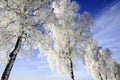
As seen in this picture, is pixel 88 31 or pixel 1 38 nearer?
pixel 1 38

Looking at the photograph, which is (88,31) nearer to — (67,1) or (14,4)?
(67,1)

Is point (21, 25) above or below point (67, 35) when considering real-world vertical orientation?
below

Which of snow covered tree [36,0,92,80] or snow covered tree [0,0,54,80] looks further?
snow covered tree [36,0,92,80]

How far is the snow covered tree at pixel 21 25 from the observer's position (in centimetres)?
1622

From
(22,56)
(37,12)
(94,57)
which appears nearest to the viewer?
(37,12)

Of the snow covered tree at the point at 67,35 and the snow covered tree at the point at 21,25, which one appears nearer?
the snow covered tree at the point at 21,25

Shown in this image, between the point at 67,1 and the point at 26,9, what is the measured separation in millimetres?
13394

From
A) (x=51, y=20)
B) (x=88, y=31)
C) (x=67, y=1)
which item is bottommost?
(x=51, y=20)

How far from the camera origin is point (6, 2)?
16203 millimetres

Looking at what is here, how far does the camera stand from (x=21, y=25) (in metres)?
16.3

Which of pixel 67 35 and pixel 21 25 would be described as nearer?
pixel 21 25

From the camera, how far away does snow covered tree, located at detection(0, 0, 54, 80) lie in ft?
53.2

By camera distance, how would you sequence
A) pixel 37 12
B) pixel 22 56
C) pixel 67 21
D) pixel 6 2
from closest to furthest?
pixel 6 2 → pixel 37 12 → pixel 22 56 → pixel 67 21

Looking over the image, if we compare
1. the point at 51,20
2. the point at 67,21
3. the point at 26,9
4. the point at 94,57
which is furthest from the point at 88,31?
the point at 94,57
